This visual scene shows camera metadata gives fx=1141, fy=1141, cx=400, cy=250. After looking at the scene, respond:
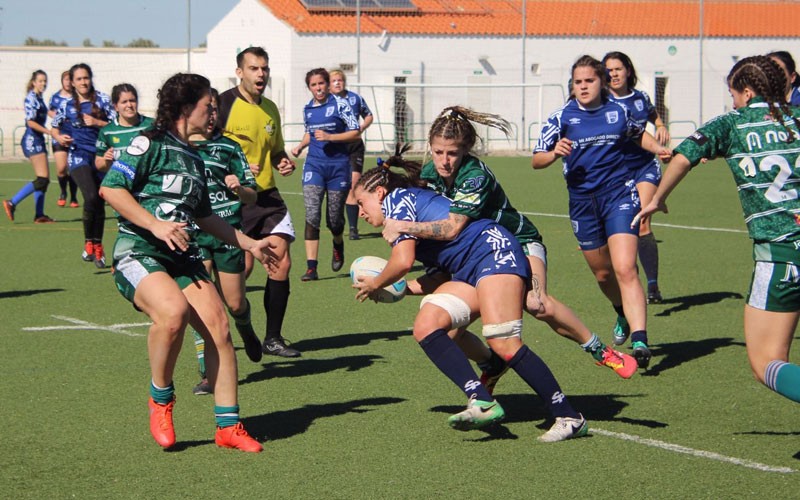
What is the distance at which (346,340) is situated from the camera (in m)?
9.02

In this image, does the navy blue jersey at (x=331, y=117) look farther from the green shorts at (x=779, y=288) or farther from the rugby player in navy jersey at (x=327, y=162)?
the green shorts at (x=779, y=288)

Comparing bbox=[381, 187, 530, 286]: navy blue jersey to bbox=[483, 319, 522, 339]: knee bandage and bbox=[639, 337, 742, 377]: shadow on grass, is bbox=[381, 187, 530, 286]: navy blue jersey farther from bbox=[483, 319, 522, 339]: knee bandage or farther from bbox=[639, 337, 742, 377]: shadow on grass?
bbox=[639, 337, 742, 377]: shadow on grass

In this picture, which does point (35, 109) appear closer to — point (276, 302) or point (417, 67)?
point (276, 302)

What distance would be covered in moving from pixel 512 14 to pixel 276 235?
124ft

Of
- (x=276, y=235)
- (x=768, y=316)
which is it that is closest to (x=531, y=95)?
(x=276, y=235)

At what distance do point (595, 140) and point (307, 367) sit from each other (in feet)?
8.66

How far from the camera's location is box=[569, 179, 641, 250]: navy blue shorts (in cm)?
813

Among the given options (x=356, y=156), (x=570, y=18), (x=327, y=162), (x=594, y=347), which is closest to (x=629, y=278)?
(x=594, y=347)

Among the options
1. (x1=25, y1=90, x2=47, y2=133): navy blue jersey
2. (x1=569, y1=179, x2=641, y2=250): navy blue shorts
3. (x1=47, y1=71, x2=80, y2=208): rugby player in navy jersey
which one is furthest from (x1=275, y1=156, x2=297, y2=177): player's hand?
(x1=25, y1=90, x2=47, y2=133): navy blue jersey

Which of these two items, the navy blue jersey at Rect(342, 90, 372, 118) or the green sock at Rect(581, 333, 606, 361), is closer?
the green sock at Rect(581, 333, 606, 361)

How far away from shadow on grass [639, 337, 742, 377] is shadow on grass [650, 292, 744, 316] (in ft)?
4.55

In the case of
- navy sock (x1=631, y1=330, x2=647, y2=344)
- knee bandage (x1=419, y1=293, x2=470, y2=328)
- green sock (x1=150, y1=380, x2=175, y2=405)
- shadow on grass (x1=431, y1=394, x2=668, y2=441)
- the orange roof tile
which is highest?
the orange roof tile

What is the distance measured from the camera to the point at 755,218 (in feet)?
18.2

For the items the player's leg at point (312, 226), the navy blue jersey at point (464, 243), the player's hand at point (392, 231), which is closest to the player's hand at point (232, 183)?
the navy blue jersey at point (464, 243)
